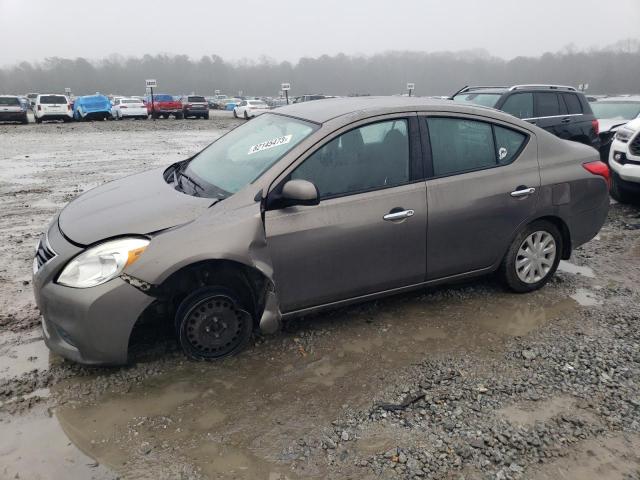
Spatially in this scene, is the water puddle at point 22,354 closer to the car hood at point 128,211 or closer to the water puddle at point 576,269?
the car hood at point 128,211

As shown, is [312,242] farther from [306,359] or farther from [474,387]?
[474,387]

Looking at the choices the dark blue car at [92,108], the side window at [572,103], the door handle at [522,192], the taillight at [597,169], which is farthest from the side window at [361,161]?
the dark blue car at [92,108]

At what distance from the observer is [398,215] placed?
3588mm

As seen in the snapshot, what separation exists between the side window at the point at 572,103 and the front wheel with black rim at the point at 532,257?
20.1 ft

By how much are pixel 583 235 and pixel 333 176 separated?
254cm

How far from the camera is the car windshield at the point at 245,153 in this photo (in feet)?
11.5

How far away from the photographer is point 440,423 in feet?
9.25

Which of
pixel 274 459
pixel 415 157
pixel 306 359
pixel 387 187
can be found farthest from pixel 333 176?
pixel 274 459

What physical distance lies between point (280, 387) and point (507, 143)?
8.87ft

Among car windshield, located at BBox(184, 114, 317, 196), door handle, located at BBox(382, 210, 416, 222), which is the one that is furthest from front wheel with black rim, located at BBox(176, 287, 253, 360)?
door handle, located at BBox(382, 210, 416, 222)

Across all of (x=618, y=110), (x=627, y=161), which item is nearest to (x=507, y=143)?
(x=627, y=161)

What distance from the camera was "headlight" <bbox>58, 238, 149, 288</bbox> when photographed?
301 cm

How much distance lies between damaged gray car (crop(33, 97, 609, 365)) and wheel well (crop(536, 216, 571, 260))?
1 cm

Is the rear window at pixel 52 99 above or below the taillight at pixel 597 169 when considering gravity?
above
